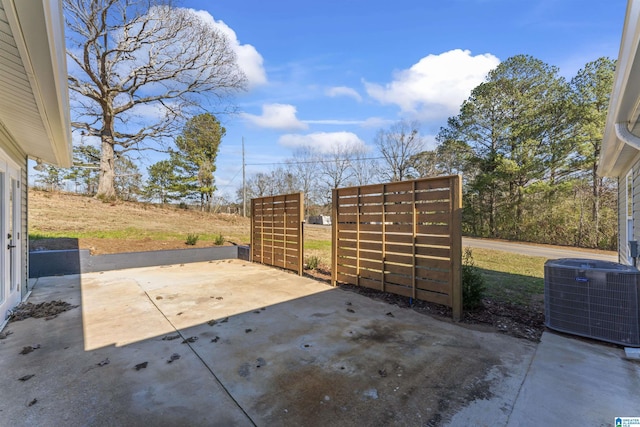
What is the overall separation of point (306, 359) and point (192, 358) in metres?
1.03

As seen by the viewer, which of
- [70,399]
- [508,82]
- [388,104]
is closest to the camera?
[70,399]

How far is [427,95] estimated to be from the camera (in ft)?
→ 53.7

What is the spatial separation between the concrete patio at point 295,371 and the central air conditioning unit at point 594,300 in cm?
16

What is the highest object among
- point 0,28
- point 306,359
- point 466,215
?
point 0,28

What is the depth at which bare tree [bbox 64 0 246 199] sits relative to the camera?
1091 cm

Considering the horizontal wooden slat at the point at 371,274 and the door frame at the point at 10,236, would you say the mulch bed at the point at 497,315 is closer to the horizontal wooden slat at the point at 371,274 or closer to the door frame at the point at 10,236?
the horizontal wooden slat at the point at 371,274

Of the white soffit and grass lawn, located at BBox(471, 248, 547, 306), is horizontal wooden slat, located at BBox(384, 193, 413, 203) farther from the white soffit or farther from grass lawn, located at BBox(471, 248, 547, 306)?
the white soffit

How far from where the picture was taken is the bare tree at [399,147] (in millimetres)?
23234

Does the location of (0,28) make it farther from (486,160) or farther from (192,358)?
(486,160)

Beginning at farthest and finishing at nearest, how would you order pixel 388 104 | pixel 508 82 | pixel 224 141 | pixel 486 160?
pixel 224 141 → pixel 388 104 → pixel 486 160 → pixel 508 82

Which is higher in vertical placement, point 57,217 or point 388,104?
point 388,104

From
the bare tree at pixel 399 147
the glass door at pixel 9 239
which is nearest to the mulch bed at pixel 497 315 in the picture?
the glass door at pixel 9 239

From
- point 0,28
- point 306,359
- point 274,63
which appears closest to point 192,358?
point 306,359

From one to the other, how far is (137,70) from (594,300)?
15.8 meters
